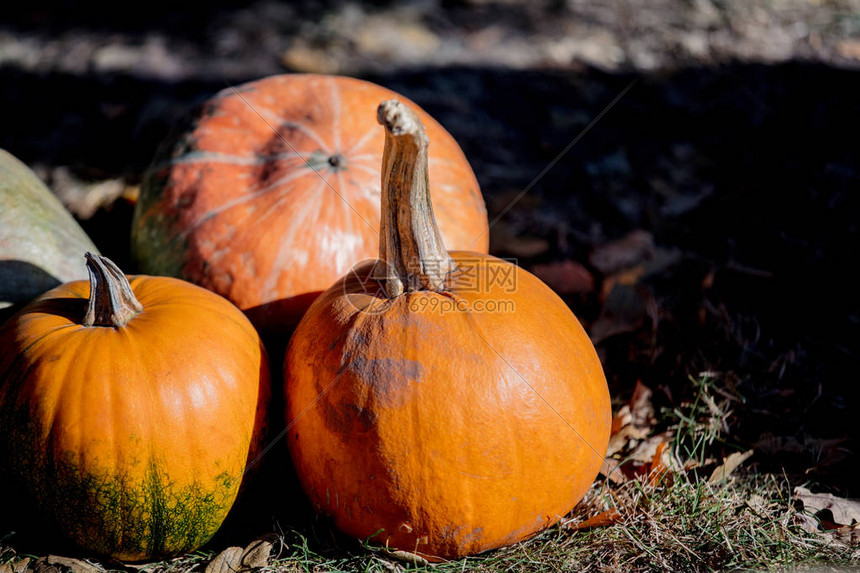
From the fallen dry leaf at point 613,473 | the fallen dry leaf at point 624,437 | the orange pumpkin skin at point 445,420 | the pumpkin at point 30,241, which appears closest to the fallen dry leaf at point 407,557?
the orange pumpkin skin at point 445,420

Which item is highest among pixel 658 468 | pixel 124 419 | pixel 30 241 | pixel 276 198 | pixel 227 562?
pixel 276 198

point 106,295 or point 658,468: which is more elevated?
point 106,295

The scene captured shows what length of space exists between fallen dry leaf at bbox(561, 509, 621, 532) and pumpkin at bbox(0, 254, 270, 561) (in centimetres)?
111

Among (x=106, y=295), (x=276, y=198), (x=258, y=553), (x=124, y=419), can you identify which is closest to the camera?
(x=124, y=419)

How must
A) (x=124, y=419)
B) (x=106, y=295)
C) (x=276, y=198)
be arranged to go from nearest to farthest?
(x=124, y=419) < (x=106, y=295) < (x=276, y=198)

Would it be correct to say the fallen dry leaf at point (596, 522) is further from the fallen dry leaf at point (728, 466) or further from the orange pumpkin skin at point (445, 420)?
the fallen dry leaf at point (728, 466)

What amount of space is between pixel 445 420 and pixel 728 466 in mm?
1223

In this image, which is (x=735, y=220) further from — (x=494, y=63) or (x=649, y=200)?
(x=494, y=63)

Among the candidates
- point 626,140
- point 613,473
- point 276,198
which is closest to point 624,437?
point 613,473

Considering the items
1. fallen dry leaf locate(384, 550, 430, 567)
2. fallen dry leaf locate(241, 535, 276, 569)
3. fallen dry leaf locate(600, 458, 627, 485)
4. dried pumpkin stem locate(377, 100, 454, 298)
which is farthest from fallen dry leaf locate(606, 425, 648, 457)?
fallen dry leaf locate(241, 535, 276, 569)

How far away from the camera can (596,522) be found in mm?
2248

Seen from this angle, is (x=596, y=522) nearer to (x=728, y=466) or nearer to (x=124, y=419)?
(x=728, y=466)

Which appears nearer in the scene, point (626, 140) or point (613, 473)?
point (613, 473)

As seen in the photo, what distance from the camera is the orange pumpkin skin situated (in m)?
1.92
